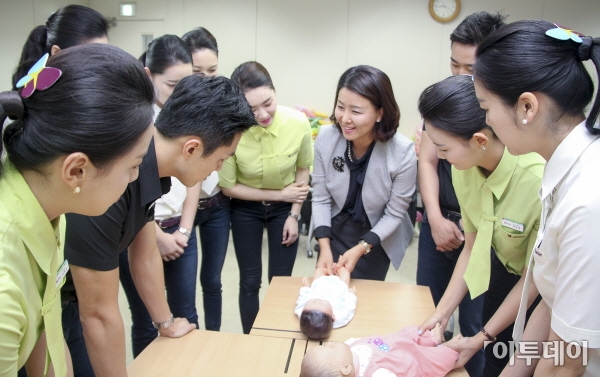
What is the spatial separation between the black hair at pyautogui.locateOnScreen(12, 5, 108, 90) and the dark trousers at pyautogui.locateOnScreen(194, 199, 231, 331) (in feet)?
3.19

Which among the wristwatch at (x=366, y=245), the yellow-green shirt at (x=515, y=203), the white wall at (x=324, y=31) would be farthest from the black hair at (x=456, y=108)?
the white wall at (x=324, y=31)

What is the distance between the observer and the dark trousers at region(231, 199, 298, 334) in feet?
8.13

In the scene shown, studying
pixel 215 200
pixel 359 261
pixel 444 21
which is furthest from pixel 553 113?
pixel 444 21

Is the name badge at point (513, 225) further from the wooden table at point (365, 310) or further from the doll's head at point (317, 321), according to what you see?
the doll's head at point (317, 321)

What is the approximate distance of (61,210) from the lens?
38.8 inches

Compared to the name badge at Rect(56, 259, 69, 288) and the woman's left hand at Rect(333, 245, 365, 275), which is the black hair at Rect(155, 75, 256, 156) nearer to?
the name badge at Rect(56, 259, 69, 288)

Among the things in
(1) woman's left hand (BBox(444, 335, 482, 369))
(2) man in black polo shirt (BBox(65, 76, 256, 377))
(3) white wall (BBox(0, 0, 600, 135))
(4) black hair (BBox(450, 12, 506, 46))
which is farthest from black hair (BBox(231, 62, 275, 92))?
(3) white wall (BBox(0, 0, 600, 135))

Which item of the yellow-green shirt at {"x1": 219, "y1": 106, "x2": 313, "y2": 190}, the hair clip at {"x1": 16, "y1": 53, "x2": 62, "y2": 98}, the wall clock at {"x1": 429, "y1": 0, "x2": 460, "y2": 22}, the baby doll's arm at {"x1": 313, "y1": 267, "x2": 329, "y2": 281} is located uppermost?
the wall clock at {"x1": 429, "y1": 0, "x2": 460, "y2": 22}

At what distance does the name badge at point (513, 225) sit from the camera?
1554 mm

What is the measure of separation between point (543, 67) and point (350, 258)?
127cm

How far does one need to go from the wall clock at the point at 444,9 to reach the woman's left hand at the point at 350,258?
4129 millimetres

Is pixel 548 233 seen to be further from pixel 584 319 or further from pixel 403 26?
pixel 403 26

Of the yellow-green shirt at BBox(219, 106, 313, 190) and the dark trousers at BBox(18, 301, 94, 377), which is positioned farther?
the yellow-green shirt at BBox(219, 106, 313, 190)

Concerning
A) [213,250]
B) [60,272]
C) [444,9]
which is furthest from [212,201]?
[444,9]
